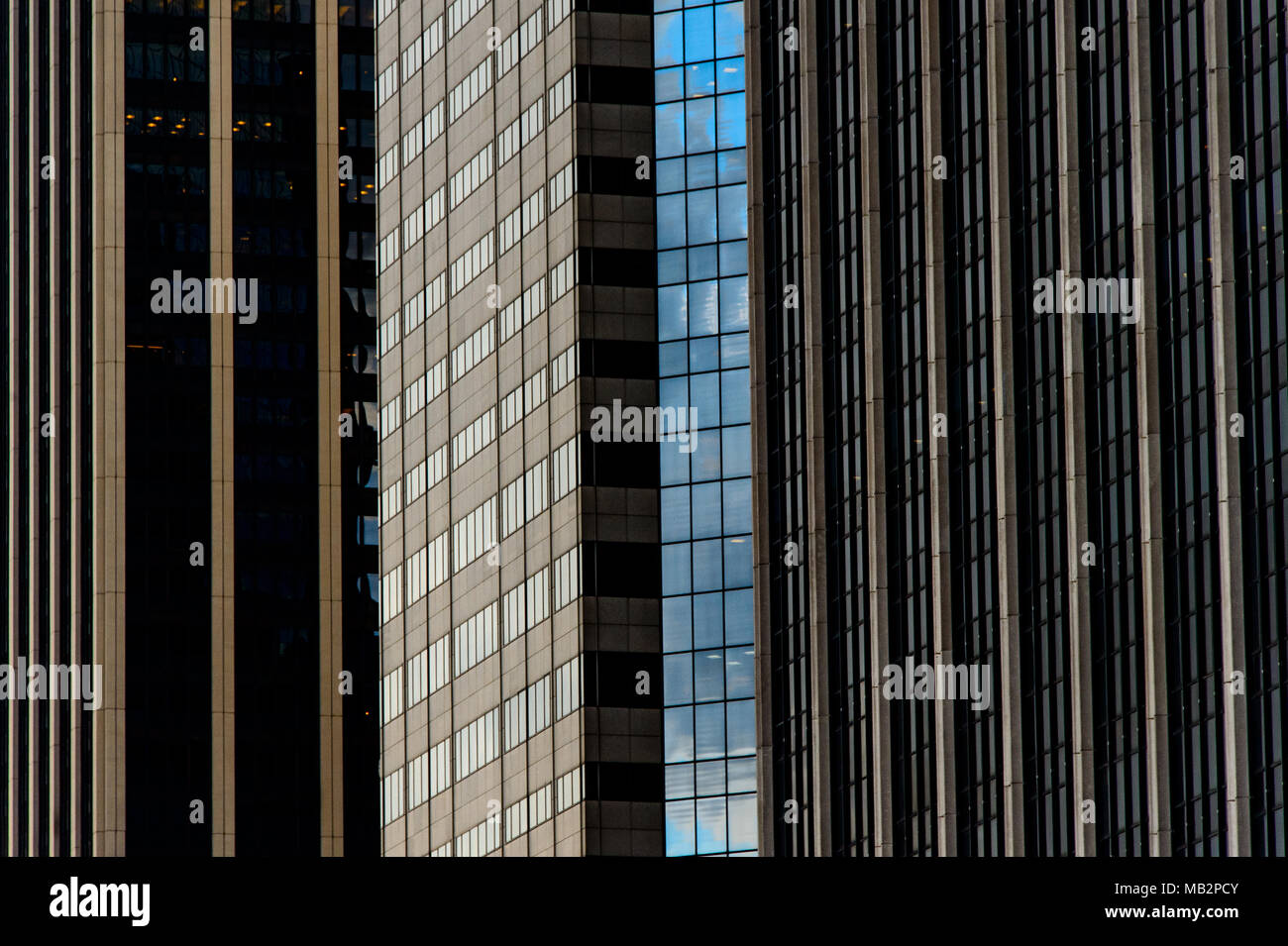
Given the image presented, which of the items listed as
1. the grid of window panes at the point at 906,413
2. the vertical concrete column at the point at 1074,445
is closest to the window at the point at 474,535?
the grid of window panes at the point at 906,413

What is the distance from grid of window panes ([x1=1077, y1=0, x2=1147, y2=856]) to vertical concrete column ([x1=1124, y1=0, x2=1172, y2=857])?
0.71 metres

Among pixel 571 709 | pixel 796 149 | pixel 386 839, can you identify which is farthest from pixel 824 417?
pixel 386 839

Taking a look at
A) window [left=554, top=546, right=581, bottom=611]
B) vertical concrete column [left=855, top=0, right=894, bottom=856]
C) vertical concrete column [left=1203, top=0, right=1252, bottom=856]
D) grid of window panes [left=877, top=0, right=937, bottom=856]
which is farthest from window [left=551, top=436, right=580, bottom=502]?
vertical concrete column [left=1203, top=0, right=1252, bottom=856]

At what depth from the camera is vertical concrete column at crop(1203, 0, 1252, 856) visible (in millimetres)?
98062

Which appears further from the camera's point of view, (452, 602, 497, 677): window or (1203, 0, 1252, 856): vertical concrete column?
(452, 602, 497, 677): window

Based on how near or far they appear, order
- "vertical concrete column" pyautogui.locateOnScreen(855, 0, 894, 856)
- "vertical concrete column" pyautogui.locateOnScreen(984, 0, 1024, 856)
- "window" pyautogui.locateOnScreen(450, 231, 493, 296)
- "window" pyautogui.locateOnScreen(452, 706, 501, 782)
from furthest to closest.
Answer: "window" pyautogui.locateOnScreen(450, 231, 493, 296)
"window" pyautogui.locateOnScreen(452, 706, 501, 782)
"vertical concrete column" pyautogui.locateOnScreen(855, 0, 894, 856)
"vertical concrete column" pyautogui.locateOnScreen(984, 0, 1024, 856)

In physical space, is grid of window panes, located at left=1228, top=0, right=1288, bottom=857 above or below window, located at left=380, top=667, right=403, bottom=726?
above

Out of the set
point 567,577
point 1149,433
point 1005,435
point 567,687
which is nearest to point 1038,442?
point 1005,435

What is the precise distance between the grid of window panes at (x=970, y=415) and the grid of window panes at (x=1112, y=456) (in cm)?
732

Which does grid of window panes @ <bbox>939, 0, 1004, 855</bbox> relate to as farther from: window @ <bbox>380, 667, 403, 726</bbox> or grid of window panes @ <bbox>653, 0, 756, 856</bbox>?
window @ <bbox>380, 667, 403, 726</bbox>

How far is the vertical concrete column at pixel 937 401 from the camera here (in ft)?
387

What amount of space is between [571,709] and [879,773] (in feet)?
93.5

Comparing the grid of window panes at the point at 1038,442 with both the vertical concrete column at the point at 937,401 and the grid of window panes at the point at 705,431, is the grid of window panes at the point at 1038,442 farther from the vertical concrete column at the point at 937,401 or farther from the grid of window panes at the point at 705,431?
the grid of window panes at the point at 705,431
